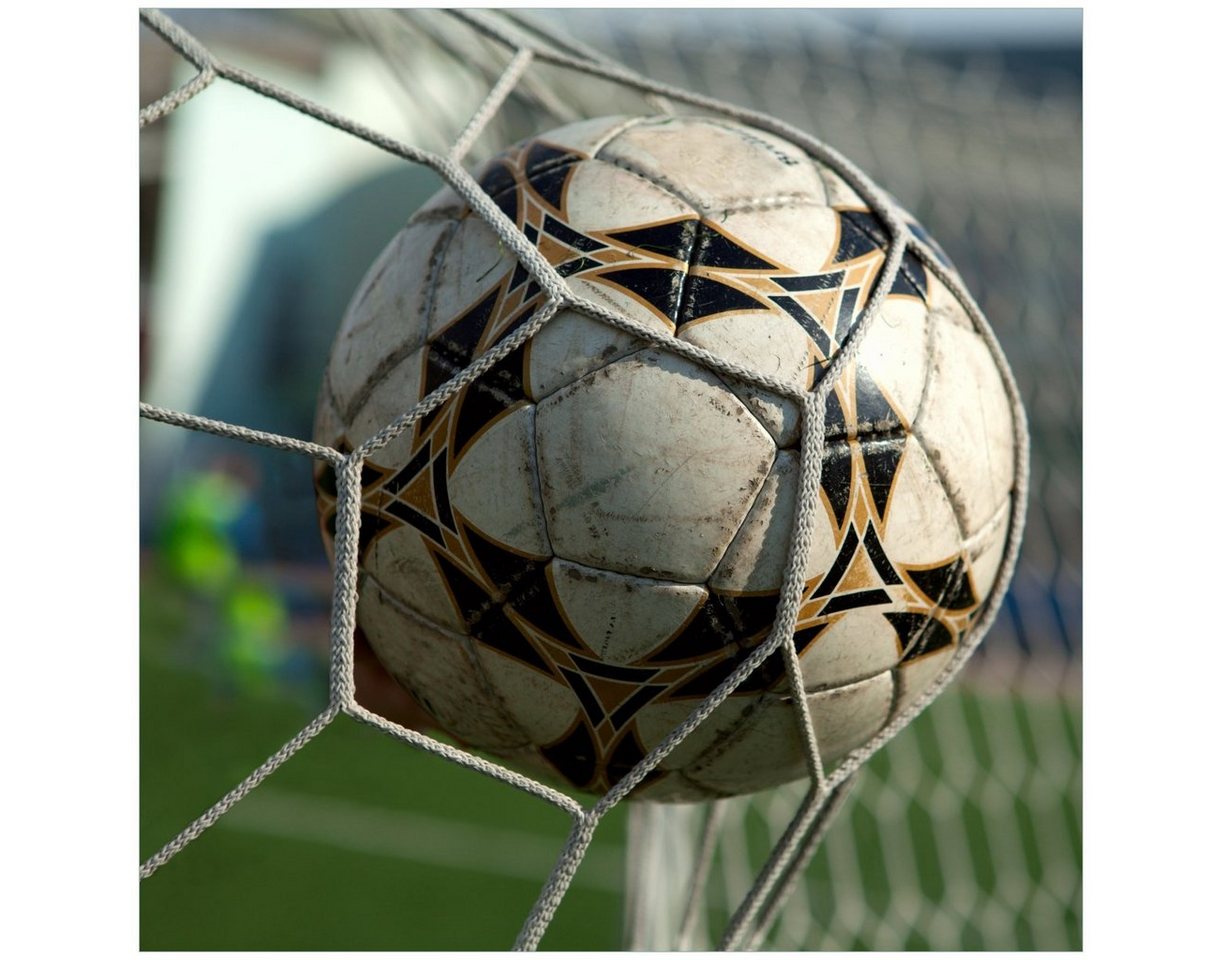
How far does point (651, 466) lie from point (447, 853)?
13.4 ft

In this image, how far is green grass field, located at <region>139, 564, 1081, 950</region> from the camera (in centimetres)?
423

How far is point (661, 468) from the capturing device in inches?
51.7

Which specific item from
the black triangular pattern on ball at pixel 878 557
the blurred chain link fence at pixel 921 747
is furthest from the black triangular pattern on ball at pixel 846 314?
the blurred chain link fence at pixel 921 747

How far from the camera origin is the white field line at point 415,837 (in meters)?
4.88

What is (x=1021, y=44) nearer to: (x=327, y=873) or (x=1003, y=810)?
(x=1003, y=810)

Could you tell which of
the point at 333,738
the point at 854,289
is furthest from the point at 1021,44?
the point at 854,289

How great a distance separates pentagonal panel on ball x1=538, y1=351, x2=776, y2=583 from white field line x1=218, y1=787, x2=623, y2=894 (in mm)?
3759

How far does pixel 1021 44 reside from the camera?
15750mm

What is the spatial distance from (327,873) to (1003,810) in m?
3.66

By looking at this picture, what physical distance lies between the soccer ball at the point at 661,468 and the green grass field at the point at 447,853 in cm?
223

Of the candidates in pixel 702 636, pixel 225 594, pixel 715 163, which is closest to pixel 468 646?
pixel 702 636

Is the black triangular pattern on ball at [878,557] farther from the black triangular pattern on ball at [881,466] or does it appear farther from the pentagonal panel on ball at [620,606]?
the pentagonal panel on ball at [620,606]

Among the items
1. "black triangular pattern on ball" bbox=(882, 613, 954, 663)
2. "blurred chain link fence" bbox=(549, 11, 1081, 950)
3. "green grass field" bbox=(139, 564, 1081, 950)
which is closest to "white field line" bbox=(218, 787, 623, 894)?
"green grass field" bbox=(139, 564, 1081, 950)

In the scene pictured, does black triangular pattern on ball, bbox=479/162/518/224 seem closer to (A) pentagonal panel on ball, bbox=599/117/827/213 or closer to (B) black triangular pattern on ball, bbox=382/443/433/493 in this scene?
(A) pentagonal panel on ball, bbox=599/117/827/213
